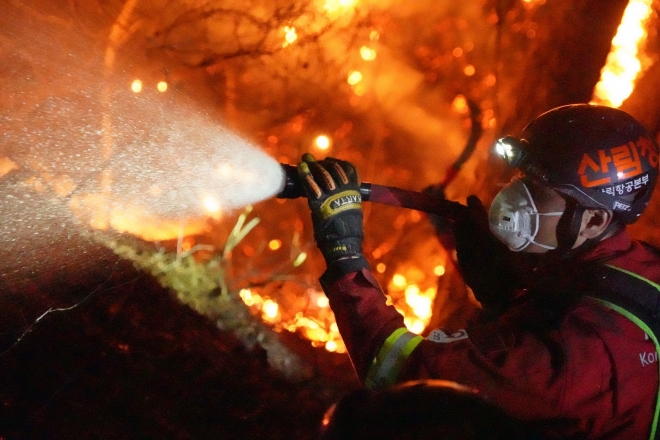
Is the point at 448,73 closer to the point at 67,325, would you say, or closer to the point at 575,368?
the point at 575,368

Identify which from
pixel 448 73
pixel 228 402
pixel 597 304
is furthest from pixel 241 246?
pixel 597 304

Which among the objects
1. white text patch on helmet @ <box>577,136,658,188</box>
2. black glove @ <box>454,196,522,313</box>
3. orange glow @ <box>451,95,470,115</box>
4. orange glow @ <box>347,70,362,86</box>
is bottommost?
black glove @ <box>454,196,522,313</box>

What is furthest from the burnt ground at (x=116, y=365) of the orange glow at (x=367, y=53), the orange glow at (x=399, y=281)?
the orange glow at (x=367, y=53)

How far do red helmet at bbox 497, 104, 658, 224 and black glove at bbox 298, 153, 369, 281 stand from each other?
1.01m

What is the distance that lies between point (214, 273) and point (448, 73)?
2.92 m

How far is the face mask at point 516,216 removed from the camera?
2.43 meters

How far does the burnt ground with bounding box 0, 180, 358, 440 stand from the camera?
2.54 m

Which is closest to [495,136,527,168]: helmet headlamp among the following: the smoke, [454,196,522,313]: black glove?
[454,196,522,313]: black glove

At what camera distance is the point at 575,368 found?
67.4 inches

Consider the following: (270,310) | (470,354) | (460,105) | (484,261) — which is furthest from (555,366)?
(460,105)

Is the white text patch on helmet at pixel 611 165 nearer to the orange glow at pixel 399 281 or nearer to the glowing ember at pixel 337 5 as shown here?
the glowing ember at pixel 337 5

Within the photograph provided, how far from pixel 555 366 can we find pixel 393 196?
1.23m

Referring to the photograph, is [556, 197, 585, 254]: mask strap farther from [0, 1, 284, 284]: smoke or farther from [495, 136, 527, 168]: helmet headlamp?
[0, 1, 284, 284]: smoke

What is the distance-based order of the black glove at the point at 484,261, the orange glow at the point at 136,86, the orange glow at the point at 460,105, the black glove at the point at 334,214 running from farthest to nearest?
the orange glow at the point at 460,105
the orange glow at the point at 136,86
the black glove at the point at 484,261
the black glove at the point at 334,214
